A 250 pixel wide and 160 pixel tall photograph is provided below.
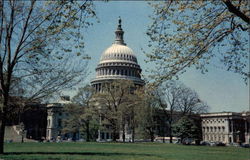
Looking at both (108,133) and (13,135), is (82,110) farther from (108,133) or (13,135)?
(108,133)

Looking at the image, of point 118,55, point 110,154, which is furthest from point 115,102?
point 118,55

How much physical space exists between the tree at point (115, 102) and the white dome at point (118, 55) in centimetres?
6513

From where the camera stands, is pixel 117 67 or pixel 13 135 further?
pixel 117 67

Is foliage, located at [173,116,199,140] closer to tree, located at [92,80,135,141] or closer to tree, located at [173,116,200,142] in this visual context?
tree, located at [173,116,200,142]

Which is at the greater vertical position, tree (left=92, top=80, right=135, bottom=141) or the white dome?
the white dome

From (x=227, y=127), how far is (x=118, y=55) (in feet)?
159

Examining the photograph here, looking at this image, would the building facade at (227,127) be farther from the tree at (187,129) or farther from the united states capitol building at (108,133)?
the tree at (187,129)

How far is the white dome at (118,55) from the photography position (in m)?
122

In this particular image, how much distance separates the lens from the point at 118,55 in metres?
123

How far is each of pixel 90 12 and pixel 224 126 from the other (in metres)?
107

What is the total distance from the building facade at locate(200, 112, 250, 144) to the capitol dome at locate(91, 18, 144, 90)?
3023 cm

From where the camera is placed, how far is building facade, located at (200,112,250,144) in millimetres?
107438

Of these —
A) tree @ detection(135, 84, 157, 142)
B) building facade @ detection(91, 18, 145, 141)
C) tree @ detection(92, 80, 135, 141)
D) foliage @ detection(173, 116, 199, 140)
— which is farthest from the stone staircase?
building facade @ detection(91, 18, 145, 141)

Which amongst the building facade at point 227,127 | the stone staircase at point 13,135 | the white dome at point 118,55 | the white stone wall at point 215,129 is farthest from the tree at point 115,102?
the white dome at point 118,55
